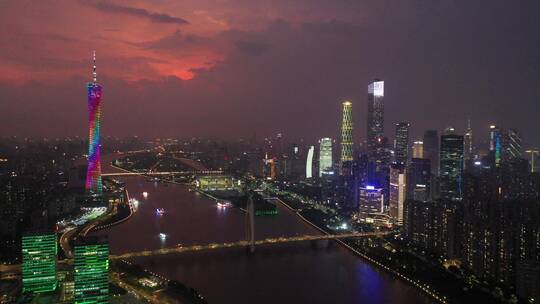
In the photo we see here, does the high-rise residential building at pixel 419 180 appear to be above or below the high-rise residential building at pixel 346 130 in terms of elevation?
below

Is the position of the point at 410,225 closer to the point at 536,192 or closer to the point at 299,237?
the point at 299,237

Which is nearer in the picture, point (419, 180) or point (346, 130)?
point (419, 180)

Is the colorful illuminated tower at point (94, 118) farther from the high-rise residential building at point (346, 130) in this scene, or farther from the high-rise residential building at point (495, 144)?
the high-rise residential building at point (495, 144)

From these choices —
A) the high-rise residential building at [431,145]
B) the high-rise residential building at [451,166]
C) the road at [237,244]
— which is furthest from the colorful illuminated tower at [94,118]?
the high-rise residential building at [431,145]

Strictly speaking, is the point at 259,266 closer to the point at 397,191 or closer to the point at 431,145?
the point at 397,191

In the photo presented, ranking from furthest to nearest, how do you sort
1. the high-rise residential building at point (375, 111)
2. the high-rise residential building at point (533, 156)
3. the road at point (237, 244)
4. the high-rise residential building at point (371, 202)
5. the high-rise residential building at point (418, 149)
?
the high-rise residential building at point (418, 149)
the high-rise residential building at point (375, 111)
the high-rise residential building at point (533, 156)
the high-rise residential building at point (371, 202)
the road at point (237, 244)

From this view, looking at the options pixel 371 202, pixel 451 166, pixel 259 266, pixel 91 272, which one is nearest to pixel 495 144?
pixel 451 166
